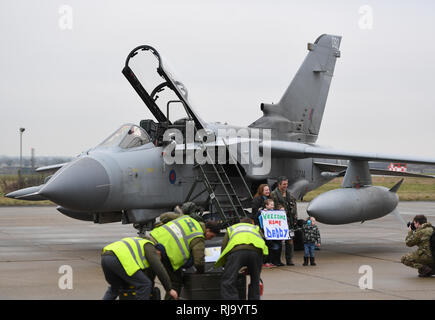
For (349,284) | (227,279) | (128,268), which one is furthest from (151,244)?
(349,284)

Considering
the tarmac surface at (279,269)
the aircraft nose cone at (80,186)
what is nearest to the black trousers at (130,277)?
the tarmac surface at (279,269)

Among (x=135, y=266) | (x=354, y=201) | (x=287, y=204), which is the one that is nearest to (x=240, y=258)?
(x=135, y=266)

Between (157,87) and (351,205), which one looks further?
(351,205)

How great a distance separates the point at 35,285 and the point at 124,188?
327cm

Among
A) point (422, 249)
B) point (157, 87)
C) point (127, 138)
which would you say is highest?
point (157, 87)

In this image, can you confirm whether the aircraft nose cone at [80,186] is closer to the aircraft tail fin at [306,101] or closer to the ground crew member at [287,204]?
the ground crew member at [287,204]

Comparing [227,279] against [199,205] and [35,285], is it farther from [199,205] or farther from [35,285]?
[199,205]

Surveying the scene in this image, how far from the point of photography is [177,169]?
13.7 m

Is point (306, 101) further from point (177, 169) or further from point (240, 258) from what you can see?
point (240, 258)

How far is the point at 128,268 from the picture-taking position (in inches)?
266

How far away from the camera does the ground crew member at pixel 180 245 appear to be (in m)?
7.40

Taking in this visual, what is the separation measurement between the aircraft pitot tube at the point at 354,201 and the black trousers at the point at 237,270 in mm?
6095

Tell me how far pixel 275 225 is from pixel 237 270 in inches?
178
